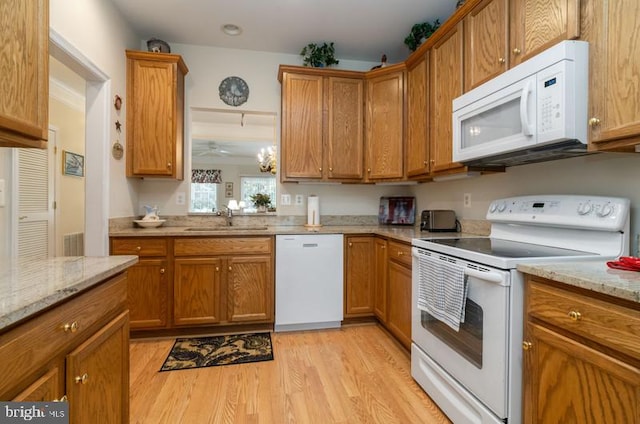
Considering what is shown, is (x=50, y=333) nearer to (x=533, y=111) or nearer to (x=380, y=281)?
(x=533, y=111)

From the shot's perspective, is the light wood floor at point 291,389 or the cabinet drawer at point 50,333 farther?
the light wood floor at point 291,389

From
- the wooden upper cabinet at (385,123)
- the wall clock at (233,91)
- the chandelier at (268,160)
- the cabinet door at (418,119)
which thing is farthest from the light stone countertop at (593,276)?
the wall clock at (233,91)

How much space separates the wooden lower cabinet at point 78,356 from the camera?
71cm

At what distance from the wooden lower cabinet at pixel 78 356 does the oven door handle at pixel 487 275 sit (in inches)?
58.3

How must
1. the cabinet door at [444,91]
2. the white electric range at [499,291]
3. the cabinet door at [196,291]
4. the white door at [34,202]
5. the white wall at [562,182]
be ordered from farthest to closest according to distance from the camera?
the white door at [34,202] → the cabinet door at [196,291] → the cabinet door at [444,91] → the white wall at [562,182] → the white electric range at [499,291]

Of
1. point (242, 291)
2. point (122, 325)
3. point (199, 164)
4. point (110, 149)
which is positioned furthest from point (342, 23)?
point (122, 325)

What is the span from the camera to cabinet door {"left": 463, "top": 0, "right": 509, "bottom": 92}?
166 centimetres

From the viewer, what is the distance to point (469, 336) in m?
1.47

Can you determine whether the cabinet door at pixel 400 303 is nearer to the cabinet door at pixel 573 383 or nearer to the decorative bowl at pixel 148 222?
the cabinet door at pixel 573 383

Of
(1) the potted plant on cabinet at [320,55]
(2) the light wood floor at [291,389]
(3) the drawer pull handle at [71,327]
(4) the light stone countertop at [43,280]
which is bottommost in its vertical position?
(2) the light wood floor at [291,389]

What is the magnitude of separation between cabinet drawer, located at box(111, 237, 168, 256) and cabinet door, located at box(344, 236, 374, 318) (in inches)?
60.2

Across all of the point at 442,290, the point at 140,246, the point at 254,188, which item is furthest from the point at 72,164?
the point at 442,290

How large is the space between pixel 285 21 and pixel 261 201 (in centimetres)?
165

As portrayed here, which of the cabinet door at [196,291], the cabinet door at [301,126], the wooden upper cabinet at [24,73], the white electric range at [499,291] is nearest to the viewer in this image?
the wooden upper cabinet at [24,73]
